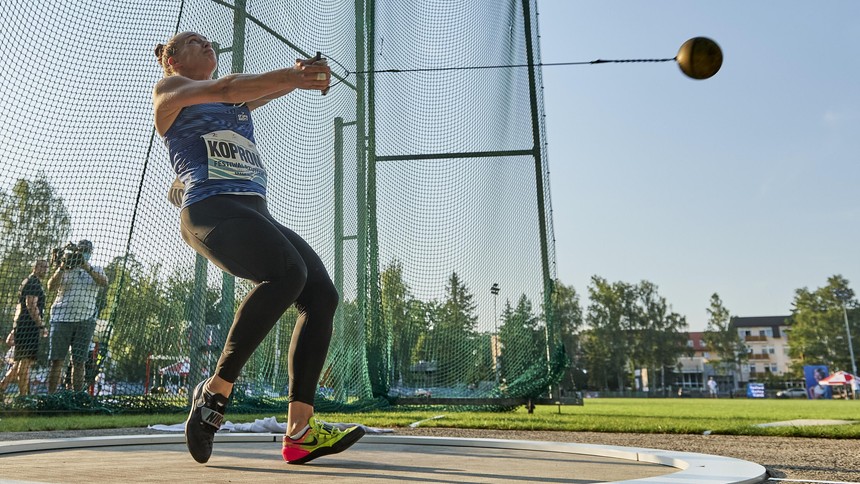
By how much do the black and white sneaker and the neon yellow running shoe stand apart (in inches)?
14.6

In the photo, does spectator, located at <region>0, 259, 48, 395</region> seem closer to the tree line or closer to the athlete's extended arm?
the tree line

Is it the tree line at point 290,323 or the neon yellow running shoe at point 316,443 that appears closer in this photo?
the neon yellow running shoe at point 316,443

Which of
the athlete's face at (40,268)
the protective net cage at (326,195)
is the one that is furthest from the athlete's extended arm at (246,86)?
the athlete's face at (40,268)

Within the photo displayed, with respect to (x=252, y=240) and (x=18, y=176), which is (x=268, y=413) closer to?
(x=18, y=176)

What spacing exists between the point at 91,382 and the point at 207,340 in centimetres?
116

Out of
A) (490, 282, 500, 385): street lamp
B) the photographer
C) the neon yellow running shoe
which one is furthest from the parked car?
the neon yellow running shoe

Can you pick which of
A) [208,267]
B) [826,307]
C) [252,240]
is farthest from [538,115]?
[826,307]

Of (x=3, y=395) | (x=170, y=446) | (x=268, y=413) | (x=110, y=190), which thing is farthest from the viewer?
(x=268, y=413)

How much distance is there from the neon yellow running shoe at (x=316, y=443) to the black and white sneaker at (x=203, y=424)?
1.22 feet

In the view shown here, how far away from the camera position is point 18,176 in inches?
215

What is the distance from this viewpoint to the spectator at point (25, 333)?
6.11 m

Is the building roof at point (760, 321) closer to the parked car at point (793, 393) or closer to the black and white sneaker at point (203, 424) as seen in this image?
the parked car at point (793, 393)

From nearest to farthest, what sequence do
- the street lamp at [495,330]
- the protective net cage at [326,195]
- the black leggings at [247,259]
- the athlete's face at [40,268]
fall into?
1. the black leggings at [247,259]
2. the protective net cage at [326,195]
3. the athlete's face at [40,268]
4. the street lamp at [495,330]

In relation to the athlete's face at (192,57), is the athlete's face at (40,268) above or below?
below
